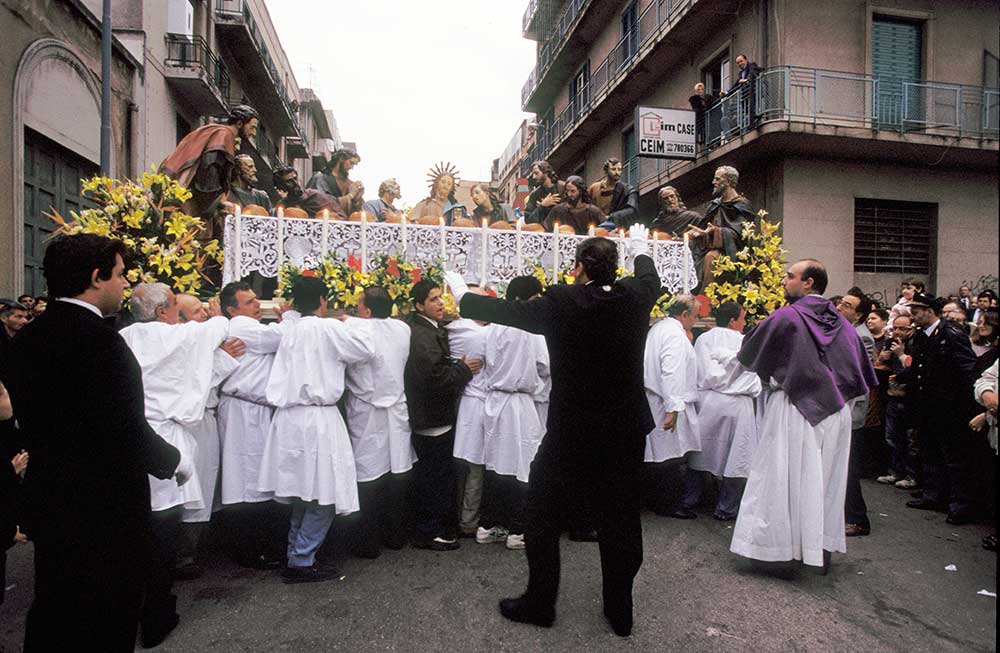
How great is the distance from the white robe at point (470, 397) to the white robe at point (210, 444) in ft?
5.41

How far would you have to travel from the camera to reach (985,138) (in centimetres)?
202

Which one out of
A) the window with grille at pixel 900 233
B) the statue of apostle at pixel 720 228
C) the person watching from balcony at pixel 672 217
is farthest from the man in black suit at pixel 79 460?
the person watching from balcony at pixel 672 217

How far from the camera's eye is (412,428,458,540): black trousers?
4969 mm

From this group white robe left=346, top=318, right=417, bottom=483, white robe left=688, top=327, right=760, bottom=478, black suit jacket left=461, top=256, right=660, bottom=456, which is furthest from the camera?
white robe left=688, top=327, right=760, bottom=478

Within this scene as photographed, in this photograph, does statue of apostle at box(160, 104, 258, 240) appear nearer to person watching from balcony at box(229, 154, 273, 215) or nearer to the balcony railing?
person watching from balcony at box(229, 154, 273, 215)

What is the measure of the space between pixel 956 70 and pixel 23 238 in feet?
40.4

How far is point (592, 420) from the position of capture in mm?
3527

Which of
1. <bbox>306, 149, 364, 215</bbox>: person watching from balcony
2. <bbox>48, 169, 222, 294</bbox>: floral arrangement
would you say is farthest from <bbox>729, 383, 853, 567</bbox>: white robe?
<bbox>306, 149, 364, 215</bbox>: person watching from balcony

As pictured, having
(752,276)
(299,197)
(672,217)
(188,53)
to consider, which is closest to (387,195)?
(299,197)

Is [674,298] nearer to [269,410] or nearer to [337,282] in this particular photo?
[337,282]

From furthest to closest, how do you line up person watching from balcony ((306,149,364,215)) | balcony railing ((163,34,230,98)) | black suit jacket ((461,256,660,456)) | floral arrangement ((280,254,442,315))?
1. balcony railing ((163,34,230,98))
2. person watching from balcony ((306,149,364,215))
3. floral arrangement ((280,254,442,315))
4. black suit jacket ((461,256,660,456))

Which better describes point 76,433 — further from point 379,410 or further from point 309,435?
point 379,410

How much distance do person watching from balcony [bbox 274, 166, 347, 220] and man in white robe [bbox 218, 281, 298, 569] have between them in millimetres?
2852

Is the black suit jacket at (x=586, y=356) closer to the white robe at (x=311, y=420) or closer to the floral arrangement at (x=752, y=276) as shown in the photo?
the white robe at (x=311, y=420)
